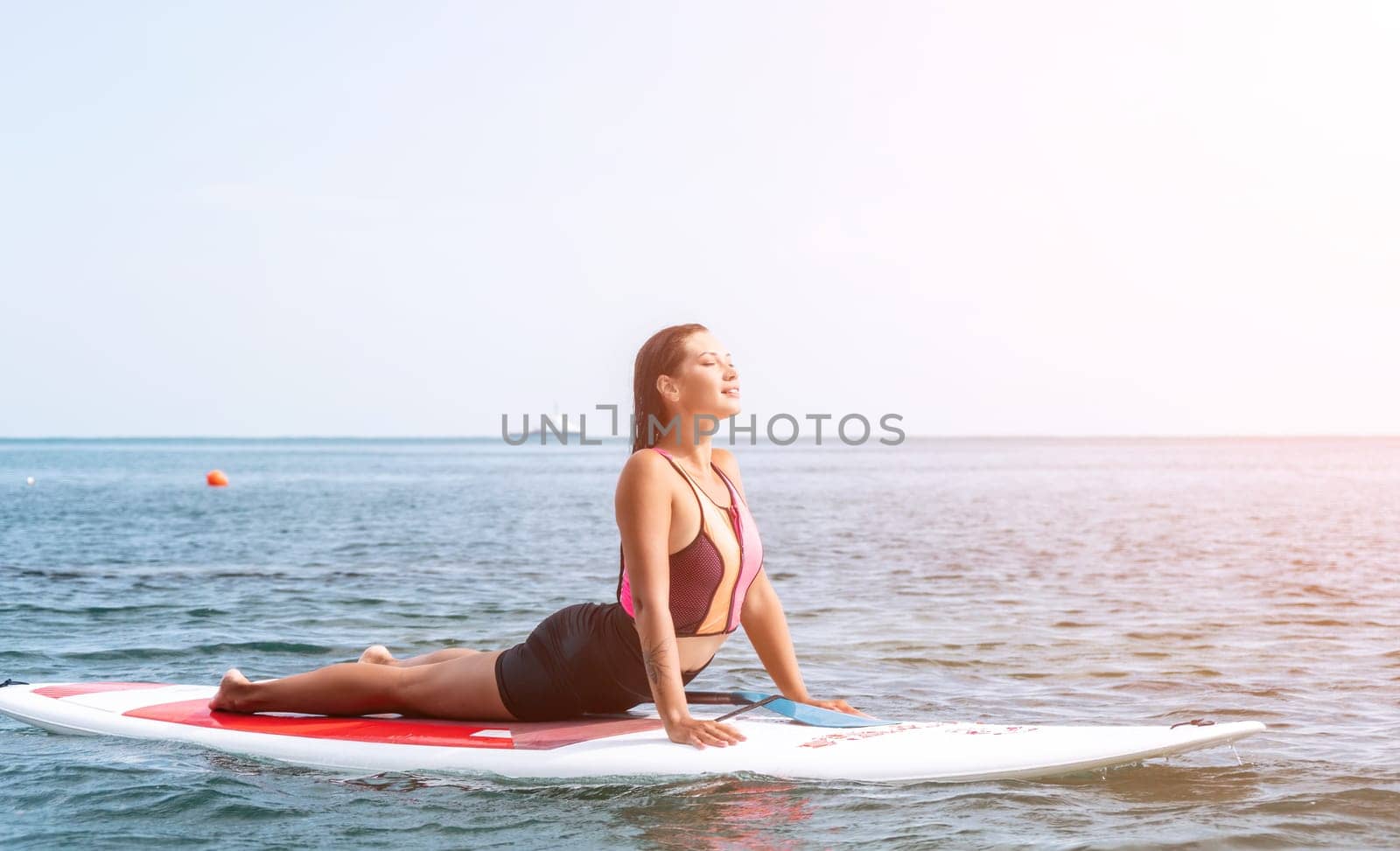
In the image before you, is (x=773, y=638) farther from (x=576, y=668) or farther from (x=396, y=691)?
(x=396, y=691)

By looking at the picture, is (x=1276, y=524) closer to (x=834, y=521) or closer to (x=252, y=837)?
(x=834, y=521)

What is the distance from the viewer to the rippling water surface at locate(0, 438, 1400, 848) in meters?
4.68

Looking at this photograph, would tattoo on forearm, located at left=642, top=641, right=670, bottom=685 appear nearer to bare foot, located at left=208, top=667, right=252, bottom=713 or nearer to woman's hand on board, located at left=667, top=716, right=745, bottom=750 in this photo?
woman's hand on board, located at left=667, top=716, right=745, bottom=750

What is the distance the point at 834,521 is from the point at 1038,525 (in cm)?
434

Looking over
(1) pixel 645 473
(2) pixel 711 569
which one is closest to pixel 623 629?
(2) pixel 711 569

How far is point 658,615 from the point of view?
14.7 feet

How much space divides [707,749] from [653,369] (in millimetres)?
1495

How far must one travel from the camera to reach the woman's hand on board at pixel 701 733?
4805mm

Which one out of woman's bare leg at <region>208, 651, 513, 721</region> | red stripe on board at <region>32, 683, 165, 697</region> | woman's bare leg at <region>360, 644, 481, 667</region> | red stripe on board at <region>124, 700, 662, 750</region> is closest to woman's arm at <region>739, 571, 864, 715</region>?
red stripe on board at <region>124, 700, 662, 750</region>

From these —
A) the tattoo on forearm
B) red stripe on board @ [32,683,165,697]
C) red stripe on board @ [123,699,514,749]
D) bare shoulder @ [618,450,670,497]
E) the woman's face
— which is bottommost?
red stripe on board @ [32,683,165,697]

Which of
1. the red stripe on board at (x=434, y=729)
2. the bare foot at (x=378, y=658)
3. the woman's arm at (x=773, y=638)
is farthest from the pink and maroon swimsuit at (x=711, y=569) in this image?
the bare foot at (x=378, y=658)

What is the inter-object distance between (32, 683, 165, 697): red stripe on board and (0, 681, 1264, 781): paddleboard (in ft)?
4.20

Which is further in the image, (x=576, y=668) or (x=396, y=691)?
(x=396, y=691)

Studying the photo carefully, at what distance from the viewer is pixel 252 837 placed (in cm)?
457
